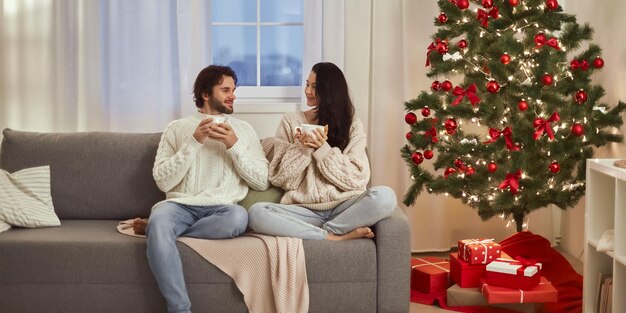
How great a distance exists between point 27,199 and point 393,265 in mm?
1568

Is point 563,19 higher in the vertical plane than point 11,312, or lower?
higher

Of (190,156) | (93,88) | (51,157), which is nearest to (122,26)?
(93,88)

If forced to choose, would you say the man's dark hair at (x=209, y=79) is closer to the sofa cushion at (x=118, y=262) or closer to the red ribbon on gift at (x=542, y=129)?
the sofa cushion at (x=118, y=262)

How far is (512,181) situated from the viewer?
3.87 metres

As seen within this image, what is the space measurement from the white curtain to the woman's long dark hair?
978 millimetres

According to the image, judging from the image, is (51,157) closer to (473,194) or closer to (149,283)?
(149,283)

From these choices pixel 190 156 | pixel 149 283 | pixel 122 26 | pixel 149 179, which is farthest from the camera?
pixel 122 26

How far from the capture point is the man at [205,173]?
345cm

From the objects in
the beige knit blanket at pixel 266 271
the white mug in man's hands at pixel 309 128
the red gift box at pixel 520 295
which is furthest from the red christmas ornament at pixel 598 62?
the beige knit blanket at pixel 266 271

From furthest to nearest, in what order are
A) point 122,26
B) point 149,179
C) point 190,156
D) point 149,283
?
point 122,26 → point 149,179 → point 190,156 → point 149,283

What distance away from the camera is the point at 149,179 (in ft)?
13.1

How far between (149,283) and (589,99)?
2.03m

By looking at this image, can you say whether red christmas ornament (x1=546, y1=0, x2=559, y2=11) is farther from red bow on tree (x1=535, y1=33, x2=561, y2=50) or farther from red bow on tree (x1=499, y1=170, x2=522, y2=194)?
red bow on tree (x1=499, y1=170, x2=522, y2=194)

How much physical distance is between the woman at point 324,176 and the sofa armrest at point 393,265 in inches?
3.0
